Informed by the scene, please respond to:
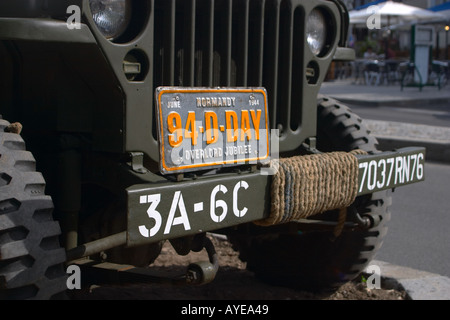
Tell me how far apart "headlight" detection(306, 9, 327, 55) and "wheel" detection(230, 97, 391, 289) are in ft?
1.56

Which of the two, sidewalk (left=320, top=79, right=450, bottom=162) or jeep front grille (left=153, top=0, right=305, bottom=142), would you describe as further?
sidewalk (left=320, top=79, right=450, bottom=162)

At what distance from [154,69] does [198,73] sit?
19 centimetres

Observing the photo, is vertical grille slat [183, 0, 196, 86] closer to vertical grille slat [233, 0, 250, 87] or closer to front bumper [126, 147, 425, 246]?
vertical grille slat [233, 0, 250, 87]

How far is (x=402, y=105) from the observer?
57.7 feet

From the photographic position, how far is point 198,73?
309 centimetres

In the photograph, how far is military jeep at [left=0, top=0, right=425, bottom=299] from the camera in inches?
98.0

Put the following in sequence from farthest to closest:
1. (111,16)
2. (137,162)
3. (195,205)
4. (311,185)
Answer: (311,185) → (137,162) → (111,16) → (195,205)

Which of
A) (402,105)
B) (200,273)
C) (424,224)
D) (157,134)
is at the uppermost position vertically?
(157,134)

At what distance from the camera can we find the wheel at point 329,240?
12.8ft

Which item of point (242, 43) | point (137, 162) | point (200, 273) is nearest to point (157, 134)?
point (137, 162)

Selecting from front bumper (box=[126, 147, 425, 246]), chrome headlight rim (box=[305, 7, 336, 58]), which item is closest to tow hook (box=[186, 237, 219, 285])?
front bumper (box=[126, 147, 425, 246])

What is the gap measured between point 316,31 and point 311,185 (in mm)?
870

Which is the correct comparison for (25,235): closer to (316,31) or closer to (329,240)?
(316,31)
